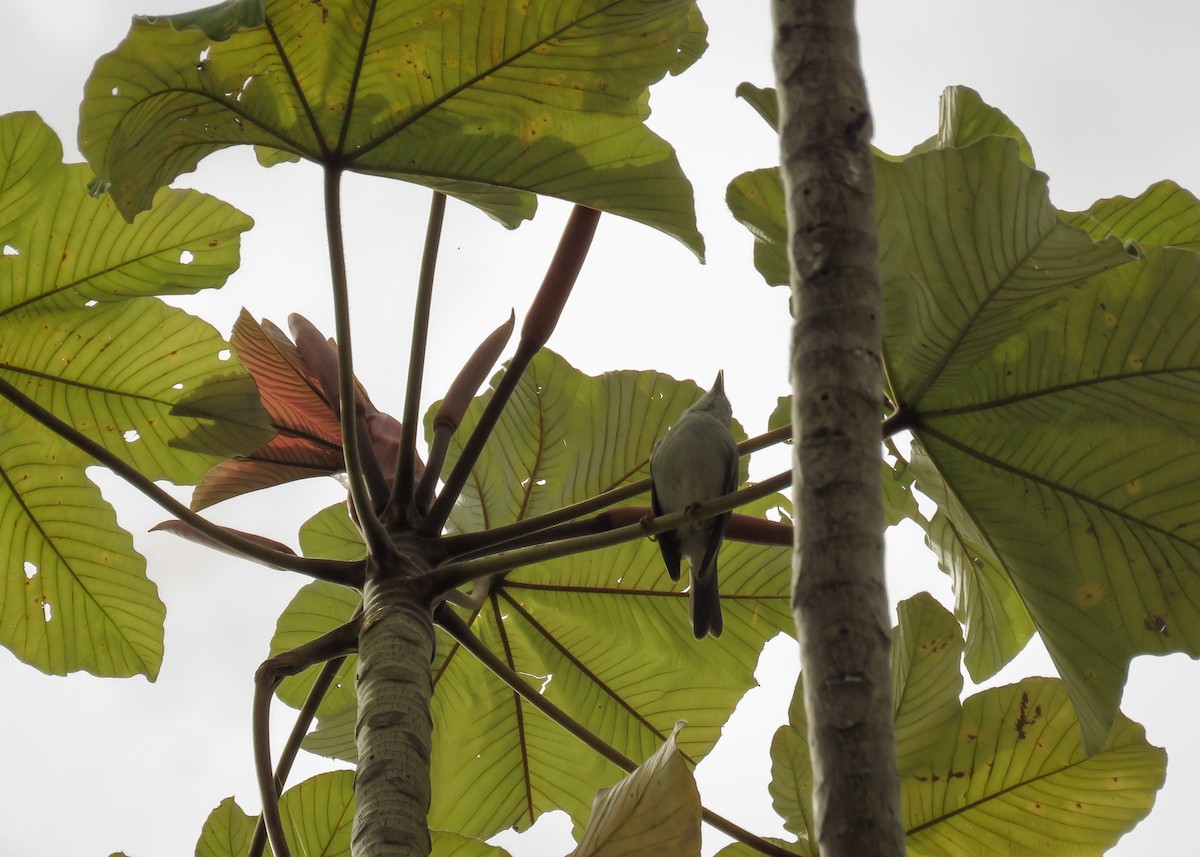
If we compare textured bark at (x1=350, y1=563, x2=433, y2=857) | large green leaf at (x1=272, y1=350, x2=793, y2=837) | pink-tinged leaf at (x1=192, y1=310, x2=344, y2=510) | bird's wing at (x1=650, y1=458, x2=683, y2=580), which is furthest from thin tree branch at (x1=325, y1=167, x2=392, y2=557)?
bird's wing at (x1=650, y1=458, x2=683, y2=580)

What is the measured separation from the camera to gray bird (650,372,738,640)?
3049 mm

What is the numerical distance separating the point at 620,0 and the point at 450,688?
2.00m

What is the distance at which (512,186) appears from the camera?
2.41m

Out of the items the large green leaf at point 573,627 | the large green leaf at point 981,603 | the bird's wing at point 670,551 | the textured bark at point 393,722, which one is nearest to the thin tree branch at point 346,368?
the textured bark at point 393,722

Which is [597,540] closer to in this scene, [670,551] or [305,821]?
[670,551]

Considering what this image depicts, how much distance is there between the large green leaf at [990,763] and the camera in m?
2.69

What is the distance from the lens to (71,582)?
3.06m

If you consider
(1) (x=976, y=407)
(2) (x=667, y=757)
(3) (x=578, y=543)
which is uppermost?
(1) (x=976, y=407)

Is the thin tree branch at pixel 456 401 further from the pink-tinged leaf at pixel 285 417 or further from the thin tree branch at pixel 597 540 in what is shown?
the pink-tinged leaf at pixel 285 417

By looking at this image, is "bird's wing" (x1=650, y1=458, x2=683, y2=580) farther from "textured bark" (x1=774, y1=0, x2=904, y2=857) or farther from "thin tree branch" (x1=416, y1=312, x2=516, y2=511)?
"textured bark" (x1=774, y1=0, x2=904, y2=857)

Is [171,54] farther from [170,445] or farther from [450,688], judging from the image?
[450,688]

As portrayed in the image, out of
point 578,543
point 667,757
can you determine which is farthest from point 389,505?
point 667,757

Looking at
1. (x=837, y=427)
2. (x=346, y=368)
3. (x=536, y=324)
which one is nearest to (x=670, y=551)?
(x=536, y=324)

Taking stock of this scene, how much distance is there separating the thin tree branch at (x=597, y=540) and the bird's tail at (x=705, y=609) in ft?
2.87
